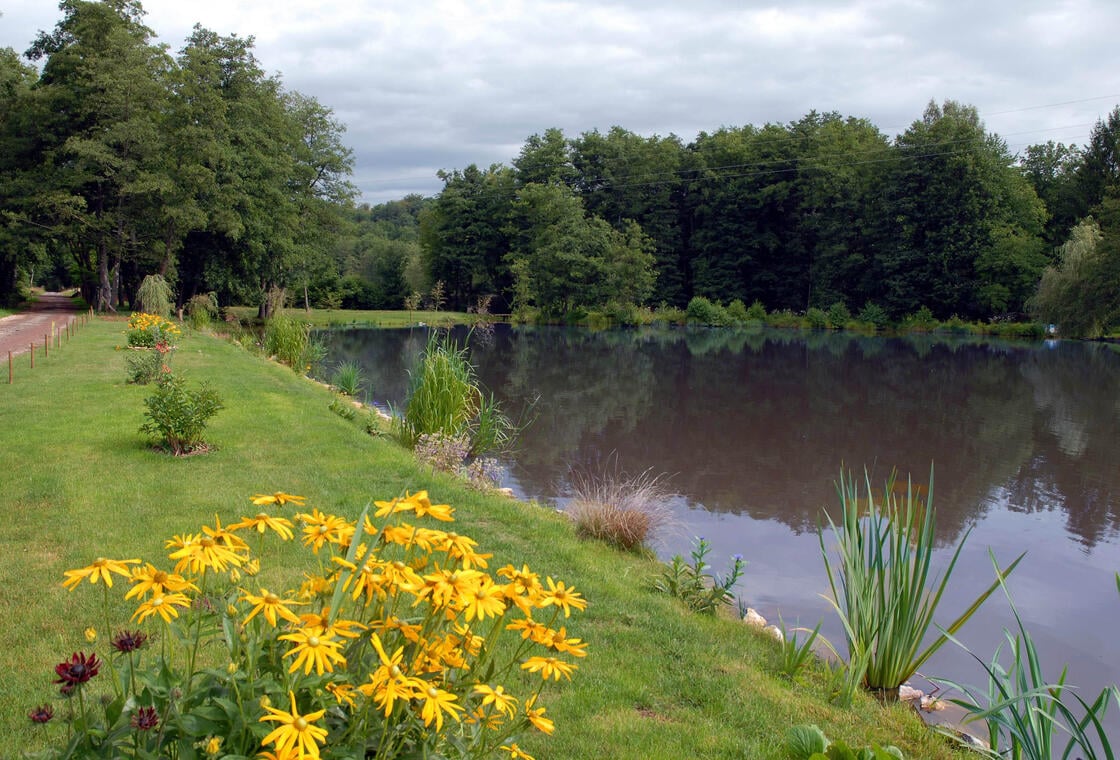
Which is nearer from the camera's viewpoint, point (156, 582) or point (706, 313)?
point (156, 582)

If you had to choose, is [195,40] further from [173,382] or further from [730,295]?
[730,295]

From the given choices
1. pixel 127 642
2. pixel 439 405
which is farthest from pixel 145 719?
pixel 439 405

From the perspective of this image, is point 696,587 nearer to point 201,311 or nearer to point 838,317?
point 201,311

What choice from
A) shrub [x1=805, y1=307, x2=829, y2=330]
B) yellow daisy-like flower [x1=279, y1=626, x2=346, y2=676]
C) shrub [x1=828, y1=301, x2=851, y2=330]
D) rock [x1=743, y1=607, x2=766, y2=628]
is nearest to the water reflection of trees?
rock [x1=743, y1=607, x2=766, y2=628]

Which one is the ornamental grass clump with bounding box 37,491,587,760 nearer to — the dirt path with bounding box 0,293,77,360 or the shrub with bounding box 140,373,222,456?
the shrub with bounding box 140,373,222,456

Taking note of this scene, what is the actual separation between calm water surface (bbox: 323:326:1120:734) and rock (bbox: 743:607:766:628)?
0.40 m

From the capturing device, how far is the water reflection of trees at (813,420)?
9.86 m

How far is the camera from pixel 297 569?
468 cm

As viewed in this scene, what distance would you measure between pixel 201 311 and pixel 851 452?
2125cm

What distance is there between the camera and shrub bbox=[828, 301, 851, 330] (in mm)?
45062

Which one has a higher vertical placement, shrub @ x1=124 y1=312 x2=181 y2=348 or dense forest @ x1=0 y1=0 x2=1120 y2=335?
dense forest @ x1=0 y1=0 x2=1120 y2=335

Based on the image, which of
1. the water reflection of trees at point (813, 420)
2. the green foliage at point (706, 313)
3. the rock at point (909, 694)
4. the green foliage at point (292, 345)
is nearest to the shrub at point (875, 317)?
the green foliage at point (706, 313)

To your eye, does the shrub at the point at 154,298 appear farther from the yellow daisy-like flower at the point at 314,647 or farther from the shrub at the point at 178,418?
the yellow daisy-like flower at the point at 314,647

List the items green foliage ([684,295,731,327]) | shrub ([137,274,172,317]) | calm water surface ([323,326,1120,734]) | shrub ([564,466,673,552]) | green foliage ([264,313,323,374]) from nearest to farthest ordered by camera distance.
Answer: shrub ([564,466,673,552]) < calm water surface ([323,326,1120,734]) < green foliage ([264,313,323,374]) < shrub ([137,274,172,317]) < green foliage ([684,295,731,327])
